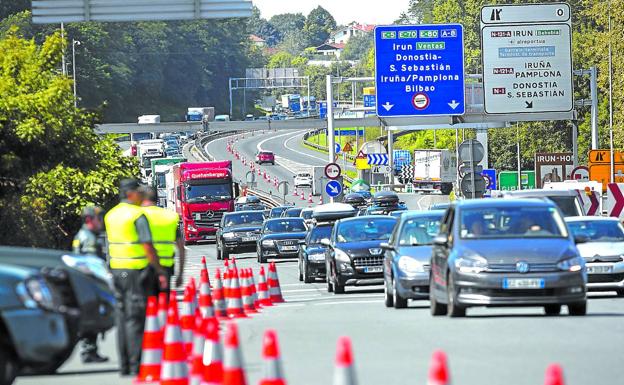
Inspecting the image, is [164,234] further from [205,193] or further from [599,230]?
[205,193]

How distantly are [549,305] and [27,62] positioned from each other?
23118mm

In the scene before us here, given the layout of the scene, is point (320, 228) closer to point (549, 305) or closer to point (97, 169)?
point (97, 169)

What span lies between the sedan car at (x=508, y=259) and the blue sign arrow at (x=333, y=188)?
35603 millimetres

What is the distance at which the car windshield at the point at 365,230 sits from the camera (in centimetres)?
3216

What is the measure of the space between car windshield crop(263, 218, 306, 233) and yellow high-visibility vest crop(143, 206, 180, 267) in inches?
1320

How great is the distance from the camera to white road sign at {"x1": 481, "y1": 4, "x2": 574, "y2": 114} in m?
45.5

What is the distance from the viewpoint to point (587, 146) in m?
113

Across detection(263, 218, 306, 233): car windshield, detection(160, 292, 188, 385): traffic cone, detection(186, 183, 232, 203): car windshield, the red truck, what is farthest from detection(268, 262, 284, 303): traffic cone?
detection(186, 183, 232, 203): car windshield

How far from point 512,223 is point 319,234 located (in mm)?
17329

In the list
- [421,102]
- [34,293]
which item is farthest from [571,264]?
[421,102]

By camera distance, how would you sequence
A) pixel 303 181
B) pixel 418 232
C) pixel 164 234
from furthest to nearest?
pixel 303 181, pixel 418 232, pixel 164 234

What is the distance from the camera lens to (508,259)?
20812 mm

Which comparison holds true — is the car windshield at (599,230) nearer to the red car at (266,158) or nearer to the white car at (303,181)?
the white car at (303,181)

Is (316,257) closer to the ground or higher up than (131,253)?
closer to the ground
